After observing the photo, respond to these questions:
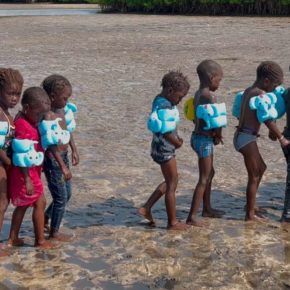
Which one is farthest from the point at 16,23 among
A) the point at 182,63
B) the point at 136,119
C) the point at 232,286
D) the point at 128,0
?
the point at 232,286

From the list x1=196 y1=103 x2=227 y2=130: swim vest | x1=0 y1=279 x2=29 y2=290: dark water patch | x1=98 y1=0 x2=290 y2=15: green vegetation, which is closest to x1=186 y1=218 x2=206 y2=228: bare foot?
x1=196 y1=103 x2=227 y2=130: swim vest

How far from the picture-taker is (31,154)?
5.52 meters

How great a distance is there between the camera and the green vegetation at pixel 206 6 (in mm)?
33125

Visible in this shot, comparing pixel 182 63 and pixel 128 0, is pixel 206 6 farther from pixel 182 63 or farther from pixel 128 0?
pixel 182 63

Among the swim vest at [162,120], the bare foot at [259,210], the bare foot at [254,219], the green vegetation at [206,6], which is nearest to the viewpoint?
the swim vest at [162,120]

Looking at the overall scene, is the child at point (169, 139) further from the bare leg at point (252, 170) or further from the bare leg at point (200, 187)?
the bare leg at point (252, 170)

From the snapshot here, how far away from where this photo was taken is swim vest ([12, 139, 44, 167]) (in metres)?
5.49

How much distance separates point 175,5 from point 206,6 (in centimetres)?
184

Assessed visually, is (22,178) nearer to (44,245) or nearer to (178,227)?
(44,245)

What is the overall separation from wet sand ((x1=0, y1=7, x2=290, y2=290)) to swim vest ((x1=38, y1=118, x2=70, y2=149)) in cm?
84

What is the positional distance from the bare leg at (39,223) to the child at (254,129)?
1752 mm

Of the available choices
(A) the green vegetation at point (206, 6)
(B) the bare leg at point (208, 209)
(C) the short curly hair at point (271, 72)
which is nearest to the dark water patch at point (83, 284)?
(B) the bare leg at point (208, 209)

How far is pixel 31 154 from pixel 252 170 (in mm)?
2004

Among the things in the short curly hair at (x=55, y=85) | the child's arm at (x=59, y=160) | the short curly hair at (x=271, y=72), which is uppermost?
the short curly hair at (x=271, y=72)
